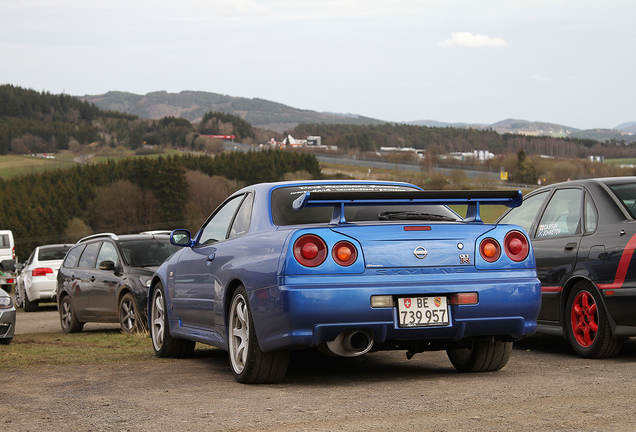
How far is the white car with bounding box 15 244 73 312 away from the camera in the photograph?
22031 millimetres

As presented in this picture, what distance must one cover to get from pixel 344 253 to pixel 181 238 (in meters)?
2.74

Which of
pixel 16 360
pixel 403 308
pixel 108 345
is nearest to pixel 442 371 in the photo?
pixel 403 308

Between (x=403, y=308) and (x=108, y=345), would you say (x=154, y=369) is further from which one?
(x=108, y=345)

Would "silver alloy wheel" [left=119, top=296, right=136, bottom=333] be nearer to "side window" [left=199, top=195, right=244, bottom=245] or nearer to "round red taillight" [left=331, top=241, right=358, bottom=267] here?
"side window" [left=199, top=195, right=244, bottom=245]

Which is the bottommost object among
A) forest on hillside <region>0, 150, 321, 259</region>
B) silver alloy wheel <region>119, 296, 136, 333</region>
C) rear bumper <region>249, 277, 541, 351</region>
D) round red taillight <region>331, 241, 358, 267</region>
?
forest on hillside <region>0, 150, 321, 259</region>

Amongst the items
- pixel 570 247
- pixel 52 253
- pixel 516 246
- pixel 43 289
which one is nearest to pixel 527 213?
pixel 570 247

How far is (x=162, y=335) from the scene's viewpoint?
8.67m

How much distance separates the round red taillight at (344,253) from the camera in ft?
19.0

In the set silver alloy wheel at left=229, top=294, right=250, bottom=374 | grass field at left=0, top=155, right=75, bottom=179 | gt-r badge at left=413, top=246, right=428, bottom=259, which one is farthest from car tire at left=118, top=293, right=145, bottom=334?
grass field at left=0, top=155, right=75, bottom=179

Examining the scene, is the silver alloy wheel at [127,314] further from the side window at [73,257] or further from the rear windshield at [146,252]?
the side window at [73,257]

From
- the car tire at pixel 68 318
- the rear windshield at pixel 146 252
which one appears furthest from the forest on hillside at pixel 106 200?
the rear windshield at pixel 146 252

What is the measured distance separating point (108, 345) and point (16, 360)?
2161 millimetres

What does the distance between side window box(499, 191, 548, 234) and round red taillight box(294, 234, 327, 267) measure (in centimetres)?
368

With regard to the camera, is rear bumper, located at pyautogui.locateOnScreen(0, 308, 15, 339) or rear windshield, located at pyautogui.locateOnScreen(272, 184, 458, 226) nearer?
rear windshield, located at pyautogui.locateOnScreen(272, 184, 458, 226)
